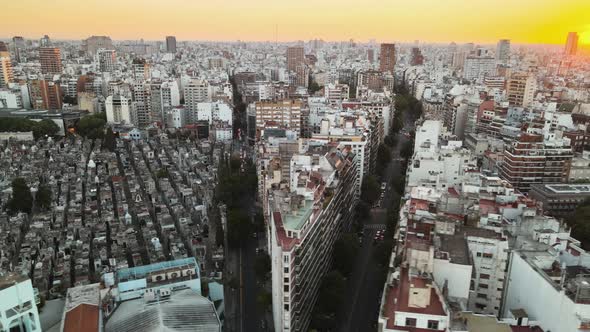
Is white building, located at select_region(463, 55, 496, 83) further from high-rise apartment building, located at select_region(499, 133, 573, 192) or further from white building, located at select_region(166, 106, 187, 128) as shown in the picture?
high-rise apartment building, located at select_region(499, 133, 573, 192)

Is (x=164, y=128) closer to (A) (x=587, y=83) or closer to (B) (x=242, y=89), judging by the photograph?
(B) (x=242, y=89)

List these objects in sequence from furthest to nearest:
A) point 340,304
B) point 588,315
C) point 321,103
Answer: point 321,103 → point 340,304 → point 588,315

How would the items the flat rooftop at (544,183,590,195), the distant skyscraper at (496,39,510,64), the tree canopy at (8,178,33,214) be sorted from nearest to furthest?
the flat rooftop at (544,183,590,195) → the tree canopy at (8,178,33,214) → the distant skyscraper at (496,39,510,64)

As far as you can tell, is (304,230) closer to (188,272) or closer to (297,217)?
(297,217)

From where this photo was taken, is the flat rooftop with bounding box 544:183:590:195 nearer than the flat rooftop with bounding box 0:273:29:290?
No

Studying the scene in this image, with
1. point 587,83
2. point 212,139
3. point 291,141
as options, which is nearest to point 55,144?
point 212,139

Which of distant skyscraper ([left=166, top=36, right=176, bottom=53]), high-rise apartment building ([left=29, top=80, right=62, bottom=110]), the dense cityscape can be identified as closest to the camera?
the dense cityscape

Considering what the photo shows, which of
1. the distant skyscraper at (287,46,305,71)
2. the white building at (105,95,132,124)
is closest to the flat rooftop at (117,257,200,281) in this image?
the white building at (105,95,132,124)
